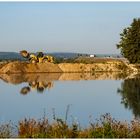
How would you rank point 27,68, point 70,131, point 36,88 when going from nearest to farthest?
point 70,131 → point 36,88 → point 27,68

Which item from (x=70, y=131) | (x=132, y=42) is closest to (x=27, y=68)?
(x=132, y=42)

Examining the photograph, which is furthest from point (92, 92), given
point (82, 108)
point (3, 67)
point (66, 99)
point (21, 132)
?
point (3, 67)

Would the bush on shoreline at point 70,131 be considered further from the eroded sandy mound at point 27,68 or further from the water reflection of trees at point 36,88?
the eroded sandy mound at point 27,68

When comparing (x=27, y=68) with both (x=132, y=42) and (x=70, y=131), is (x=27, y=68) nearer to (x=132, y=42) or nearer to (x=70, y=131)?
(x=132, y=42)

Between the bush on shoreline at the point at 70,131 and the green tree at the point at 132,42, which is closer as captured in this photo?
the bush on shoreline at the point at 70,131

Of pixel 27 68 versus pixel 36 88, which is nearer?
pixel 36 88

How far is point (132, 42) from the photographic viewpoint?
42.8 meters

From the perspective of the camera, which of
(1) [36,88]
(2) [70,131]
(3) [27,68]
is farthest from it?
(3) [27,68]

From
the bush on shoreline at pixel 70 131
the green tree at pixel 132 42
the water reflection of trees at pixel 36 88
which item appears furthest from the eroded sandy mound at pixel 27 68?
the bush on shoreline at pixel 70 131

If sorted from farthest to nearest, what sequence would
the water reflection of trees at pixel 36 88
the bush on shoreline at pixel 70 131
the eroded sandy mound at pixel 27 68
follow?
the eroded sandy mound at pixel 27 68, the water reflection of trees at pixel 36 88, the bush on shoreline at pixel 70 131

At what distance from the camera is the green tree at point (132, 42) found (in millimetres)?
42625

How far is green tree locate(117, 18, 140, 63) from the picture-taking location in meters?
42.6

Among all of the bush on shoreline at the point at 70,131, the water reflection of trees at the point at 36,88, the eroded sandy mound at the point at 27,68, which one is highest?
the eroded sandy mound at the point at 27,68

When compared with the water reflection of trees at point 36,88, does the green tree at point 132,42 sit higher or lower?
higher
